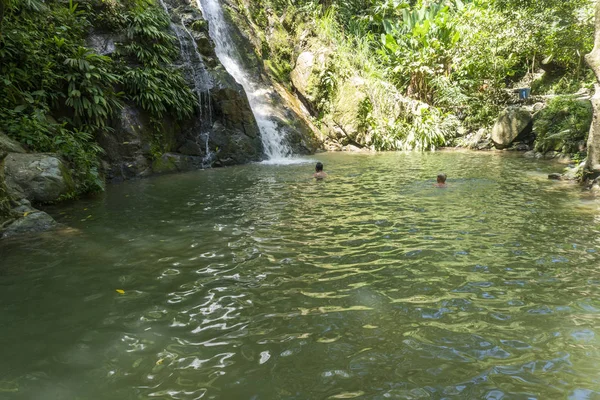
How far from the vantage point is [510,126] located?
679 inches

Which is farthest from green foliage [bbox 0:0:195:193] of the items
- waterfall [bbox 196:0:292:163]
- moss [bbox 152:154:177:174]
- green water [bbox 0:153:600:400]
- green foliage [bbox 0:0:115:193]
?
waterfall [bbox 196:0:292:163]

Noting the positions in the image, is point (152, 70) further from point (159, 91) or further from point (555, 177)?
Answer: point (555, 177)

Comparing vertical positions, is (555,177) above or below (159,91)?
below

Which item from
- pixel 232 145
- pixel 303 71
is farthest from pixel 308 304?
pixel 303 71

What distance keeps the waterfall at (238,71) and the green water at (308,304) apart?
10.3 meters

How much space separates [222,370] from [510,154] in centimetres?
1647

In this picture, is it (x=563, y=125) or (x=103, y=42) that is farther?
(x=563, y=125)

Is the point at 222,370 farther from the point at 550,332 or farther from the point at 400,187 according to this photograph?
the point at 400,187

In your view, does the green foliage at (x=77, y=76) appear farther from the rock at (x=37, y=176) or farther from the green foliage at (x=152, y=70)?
the rock at (x=37, y=176)

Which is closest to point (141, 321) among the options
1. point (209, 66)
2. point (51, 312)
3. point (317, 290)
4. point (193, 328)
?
point (193, 328)

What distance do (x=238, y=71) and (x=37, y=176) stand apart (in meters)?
12.8

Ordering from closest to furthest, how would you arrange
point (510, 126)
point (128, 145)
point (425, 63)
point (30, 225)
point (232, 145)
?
1. point (30, 225)
2. point (128, 145)
3. point (232, 145)
4. point (510, 126)
5. point (425, 63)

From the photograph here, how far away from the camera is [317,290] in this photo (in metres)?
3.84

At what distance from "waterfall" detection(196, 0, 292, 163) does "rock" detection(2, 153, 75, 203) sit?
32.3ft
